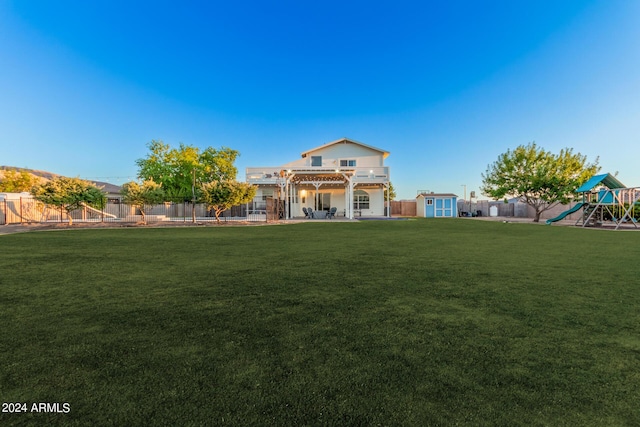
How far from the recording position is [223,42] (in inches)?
908

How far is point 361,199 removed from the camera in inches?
1126

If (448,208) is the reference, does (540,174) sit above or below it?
above

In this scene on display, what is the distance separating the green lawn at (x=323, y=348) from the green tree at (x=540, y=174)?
71.8ft

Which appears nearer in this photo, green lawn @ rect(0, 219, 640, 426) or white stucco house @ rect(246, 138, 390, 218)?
green lawn @ rect(0, 219, 640, 426)

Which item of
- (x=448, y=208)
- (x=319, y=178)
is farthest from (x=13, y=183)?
(x=448, y=208)

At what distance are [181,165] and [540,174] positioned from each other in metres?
34.6

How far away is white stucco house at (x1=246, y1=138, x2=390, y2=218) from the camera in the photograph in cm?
2395

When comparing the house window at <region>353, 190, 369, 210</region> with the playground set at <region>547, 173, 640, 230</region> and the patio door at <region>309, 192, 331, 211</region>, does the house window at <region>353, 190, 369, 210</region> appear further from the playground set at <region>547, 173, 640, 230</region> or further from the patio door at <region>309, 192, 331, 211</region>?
the playground set at <region>547, 173, 640, 230</region>

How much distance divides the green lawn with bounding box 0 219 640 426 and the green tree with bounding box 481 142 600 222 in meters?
21.9

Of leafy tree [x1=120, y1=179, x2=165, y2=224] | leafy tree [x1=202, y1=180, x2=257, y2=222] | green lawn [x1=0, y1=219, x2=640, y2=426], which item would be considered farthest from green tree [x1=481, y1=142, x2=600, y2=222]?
leafy tree [x1=120, y1=179, x2=165, y2=224]

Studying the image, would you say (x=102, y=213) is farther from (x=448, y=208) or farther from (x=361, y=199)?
(x=448, y=208)

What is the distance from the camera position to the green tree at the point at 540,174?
878 inches

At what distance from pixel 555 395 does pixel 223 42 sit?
1081 inches

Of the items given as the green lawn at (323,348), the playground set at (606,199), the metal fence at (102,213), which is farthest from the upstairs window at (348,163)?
the green lawn at (323,348)
